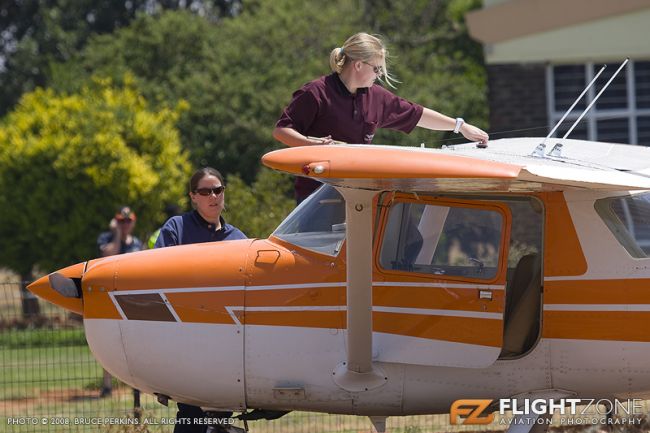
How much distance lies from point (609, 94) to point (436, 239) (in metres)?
11.5

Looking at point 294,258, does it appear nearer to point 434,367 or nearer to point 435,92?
point 434,367

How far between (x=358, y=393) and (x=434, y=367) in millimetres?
426

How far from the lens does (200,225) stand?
273 inches

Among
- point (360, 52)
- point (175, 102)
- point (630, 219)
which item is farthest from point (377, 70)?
point (175, 102)

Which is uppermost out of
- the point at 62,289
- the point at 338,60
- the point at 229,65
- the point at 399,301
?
the point at 229,65

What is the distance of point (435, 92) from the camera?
77.6 ft

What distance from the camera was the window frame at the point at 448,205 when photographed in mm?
6055

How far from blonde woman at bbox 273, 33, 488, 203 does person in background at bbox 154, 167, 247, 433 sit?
1.63 ft

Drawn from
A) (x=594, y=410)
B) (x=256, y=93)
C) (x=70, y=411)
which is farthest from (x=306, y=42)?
(x=594, y=410)

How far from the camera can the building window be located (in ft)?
54.9

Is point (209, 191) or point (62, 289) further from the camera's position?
point (209, 191)

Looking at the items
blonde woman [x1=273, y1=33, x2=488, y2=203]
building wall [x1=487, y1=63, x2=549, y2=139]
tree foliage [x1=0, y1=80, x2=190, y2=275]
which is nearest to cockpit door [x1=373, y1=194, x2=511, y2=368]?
blonde woman [x1=273, y1=33, x2=488, y2=203]

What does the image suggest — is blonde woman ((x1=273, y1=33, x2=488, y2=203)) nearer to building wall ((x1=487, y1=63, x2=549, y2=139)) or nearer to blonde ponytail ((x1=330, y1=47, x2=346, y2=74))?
blonde ponytail ((x1=330, y1=47, x2=346, y2=74))

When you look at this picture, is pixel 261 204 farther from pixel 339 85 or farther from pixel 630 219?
pixel 630 219
